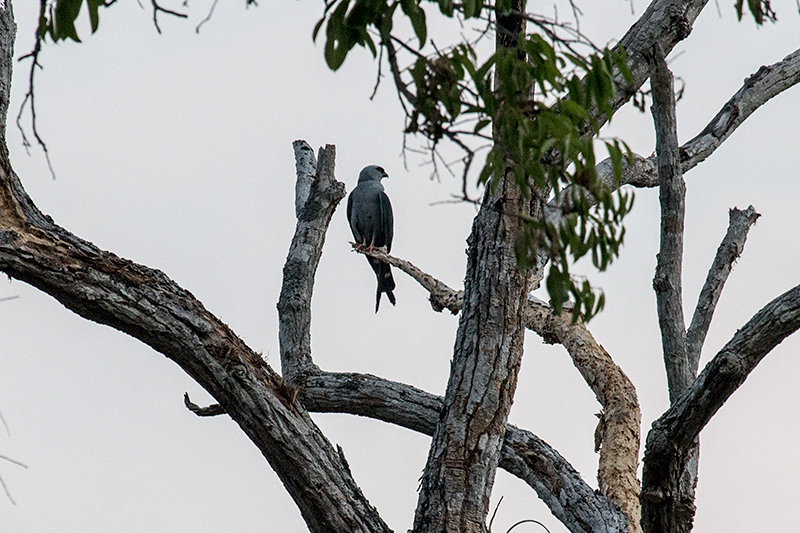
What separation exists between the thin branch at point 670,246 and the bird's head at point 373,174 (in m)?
7.72

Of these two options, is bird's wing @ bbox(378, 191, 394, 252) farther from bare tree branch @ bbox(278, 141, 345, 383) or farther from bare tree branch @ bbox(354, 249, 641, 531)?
bare tree branch @ bbox(354, 249, 641, 531)

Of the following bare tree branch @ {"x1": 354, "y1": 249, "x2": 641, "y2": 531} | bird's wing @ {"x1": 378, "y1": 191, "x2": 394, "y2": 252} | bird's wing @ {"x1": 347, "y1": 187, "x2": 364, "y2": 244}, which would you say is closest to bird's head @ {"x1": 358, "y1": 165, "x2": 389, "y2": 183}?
bird's wing @ {"x1": 347, "y1": 187, "x2": 364, "y2": 244}

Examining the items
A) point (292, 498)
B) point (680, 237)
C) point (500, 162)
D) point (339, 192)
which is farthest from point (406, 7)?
point (339, 192)

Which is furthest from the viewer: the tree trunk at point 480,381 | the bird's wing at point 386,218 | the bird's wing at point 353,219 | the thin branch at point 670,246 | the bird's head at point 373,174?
the bird's head at point 373,174

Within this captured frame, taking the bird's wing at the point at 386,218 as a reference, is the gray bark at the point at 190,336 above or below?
below

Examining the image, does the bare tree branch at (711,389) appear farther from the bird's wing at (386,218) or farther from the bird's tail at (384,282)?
the bird's wing at (386,218)

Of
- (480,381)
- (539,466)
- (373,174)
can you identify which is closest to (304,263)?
(539,466)

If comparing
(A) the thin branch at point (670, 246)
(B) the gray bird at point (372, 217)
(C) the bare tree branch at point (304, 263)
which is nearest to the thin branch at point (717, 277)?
(A) the thin branch at point (670, 246)

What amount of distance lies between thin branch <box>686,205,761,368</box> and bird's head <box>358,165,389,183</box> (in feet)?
24.1

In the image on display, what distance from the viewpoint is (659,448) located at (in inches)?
144

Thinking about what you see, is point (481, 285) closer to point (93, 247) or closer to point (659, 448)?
point (659, 448)

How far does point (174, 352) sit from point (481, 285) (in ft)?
3.68

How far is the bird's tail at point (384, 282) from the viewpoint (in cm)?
1033

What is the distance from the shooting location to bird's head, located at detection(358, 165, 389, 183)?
40.7 ft
